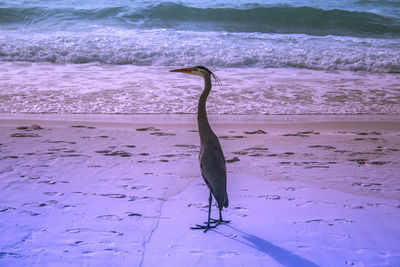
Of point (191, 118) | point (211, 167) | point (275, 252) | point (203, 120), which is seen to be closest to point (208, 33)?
point (191, 118)

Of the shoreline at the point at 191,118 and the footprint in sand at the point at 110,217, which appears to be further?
the shoreline at the point at 191,118

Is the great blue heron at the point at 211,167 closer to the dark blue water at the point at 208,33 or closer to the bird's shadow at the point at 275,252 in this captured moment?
the bird's shadow at the point at 275,252

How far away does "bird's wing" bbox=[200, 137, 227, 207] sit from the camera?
8.65 ft

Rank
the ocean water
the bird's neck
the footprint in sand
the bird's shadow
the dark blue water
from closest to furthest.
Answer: the bird's shadow, the footprint in sand, the bird's neck, the ocean water, the dark blue water

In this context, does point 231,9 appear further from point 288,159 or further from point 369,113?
point 288,159

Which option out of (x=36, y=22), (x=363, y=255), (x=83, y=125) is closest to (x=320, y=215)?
(x=363, y=255)

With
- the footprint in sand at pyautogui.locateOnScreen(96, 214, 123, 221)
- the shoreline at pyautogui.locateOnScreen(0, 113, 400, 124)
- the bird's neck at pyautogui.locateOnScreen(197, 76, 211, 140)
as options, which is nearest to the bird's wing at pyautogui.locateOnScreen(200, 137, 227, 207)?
the bird's neck at pyautogui.locateOnScreen(197, 76, 211, 140)

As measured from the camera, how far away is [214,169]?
2.73 m

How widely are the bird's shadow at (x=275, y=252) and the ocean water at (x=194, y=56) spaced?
12.6ft

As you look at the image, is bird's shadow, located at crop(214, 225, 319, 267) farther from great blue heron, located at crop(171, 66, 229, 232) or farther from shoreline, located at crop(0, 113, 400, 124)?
shoreline, located at crop(0, 113, 400, 124)

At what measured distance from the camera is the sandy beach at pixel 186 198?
8.00 feet

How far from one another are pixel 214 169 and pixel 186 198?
23.6 inches

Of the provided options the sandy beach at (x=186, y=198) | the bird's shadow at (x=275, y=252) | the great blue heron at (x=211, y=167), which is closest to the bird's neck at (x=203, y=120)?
the great blue heron at (x=211, y=167)

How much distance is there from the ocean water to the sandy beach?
1.63m
